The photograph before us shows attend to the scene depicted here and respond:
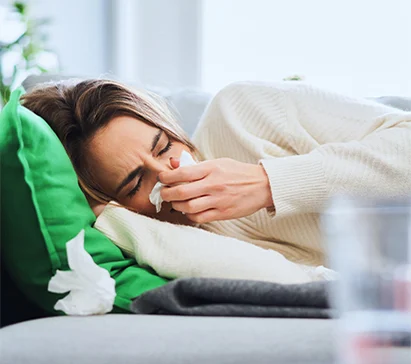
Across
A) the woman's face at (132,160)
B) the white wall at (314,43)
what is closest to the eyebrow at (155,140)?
the woman's face at (132,160)

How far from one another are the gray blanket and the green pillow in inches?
4.8

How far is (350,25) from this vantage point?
3023 mm

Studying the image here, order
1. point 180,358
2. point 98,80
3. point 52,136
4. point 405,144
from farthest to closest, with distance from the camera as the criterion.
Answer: point 98,80
point 405,144
point 52,136
point 180,358

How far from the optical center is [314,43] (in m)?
3.08

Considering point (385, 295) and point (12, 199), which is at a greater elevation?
point (385, 295)

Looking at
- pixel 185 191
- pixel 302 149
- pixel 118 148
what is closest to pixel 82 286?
pixel 185 191

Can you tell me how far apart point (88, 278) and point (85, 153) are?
0.51m

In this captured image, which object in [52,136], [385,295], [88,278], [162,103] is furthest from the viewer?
[162,103]

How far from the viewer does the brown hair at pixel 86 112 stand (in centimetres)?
137

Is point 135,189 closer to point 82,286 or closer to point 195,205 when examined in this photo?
point 195,205

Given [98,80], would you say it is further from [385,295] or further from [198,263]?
[385,295]

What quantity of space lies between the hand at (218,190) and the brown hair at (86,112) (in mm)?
163

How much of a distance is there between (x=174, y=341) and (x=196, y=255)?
34 cm

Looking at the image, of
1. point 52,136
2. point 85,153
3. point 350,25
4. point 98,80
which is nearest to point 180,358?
point 52,136
